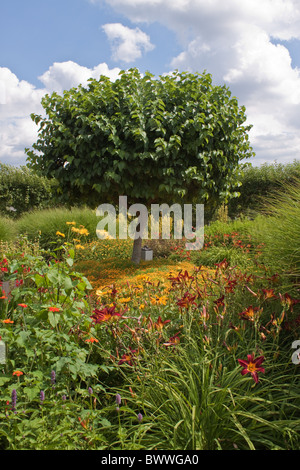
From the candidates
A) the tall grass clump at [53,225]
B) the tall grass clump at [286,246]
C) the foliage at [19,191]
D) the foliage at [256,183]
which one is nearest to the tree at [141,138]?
the tall grass clump at [286,246]

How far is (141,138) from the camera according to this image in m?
5.14

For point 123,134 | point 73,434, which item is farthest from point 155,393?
point 123,134

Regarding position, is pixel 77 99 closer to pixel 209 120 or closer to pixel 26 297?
pixel 209 120

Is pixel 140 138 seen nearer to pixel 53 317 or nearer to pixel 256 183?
pixel 53 317

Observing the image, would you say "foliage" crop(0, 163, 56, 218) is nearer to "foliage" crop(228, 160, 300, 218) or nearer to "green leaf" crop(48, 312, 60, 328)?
"foliage" crop(228, 160, 300, 218)

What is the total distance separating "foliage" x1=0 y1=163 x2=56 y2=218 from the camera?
56.3 feet

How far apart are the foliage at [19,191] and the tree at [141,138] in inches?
458

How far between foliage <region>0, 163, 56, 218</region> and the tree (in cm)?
1163

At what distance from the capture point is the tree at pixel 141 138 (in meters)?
5.28

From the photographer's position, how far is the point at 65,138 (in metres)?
5.59

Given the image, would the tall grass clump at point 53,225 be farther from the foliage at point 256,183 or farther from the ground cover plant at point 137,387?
the ground cover plant at point 137,387

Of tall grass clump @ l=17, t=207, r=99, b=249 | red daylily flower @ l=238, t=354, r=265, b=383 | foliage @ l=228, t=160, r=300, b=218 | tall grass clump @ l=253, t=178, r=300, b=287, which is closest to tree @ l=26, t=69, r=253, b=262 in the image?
tall grass clump @ l=253, t=178, r=300, b=287

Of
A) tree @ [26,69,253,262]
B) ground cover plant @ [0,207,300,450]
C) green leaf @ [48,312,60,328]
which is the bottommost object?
ground cover plant @ [0,207,300,450]
